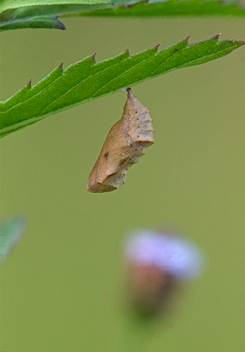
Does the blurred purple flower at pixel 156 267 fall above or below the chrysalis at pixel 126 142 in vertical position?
below

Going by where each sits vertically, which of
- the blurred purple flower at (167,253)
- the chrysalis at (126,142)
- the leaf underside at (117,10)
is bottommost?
the blurred purple flower at (167,253)

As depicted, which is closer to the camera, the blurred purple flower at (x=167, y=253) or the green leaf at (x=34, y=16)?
the green leaf at (x=34, y=16)

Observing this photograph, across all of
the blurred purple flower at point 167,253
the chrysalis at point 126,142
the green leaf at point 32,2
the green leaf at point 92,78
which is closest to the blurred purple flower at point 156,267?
the blurred purple flower at point 167,253

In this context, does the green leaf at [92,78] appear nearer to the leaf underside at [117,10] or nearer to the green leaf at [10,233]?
the leaf underside at [117,10]

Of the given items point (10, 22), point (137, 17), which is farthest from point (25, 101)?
point (137, 17)

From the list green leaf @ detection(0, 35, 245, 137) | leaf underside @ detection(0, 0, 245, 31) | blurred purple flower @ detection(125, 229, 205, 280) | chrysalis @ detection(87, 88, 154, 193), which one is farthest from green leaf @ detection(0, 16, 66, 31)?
blurred purple flower @ detection(125, 229, 205, 280)

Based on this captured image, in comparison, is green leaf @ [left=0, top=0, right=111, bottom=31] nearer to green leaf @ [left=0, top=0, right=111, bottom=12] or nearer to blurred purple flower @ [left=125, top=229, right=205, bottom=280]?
green leaf @ [left=0, top=0, right=111, bottom=12]

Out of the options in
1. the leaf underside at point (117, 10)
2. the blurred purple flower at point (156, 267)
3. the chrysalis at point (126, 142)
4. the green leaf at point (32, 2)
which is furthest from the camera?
the blurred purple flower at point (156, 267)
